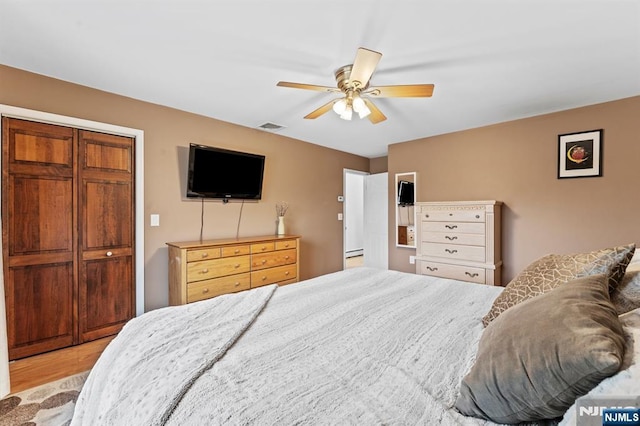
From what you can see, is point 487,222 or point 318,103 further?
point 487,222

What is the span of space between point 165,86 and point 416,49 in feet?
7.16

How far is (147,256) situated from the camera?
2957 mm

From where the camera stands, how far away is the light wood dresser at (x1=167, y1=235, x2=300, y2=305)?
9.16ft

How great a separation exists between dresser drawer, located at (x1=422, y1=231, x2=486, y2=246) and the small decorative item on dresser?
6.34ft

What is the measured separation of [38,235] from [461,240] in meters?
4.21

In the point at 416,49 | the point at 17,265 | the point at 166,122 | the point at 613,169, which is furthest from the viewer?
the point at 166,122

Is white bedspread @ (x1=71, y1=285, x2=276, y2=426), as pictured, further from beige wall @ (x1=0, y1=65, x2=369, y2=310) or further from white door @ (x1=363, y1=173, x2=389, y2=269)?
white door @ (x1=363, y1=173, x2=389, y2=269)

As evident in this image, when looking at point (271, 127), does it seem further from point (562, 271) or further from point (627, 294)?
point (627, 294)

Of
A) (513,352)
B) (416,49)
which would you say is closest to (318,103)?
(416,49)

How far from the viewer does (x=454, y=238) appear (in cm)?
346

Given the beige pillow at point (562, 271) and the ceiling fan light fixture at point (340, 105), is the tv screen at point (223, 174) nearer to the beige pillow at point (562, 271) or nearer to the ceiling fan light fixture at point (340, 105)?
the ceiling fan light fixture at point (340, 105)

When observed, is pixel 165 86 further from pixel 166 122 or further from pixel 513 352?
pixel 513 352

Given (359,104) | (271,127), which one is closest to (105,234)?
(271,127)

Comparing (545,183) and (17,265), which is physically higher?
(545,183)
